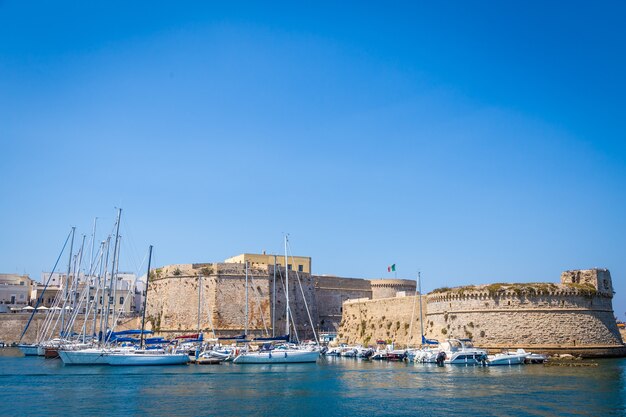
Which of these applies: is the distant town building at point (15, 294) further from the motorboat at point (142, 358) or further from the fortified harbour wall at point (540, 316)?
the fortified harbour wall at point (540, 316)

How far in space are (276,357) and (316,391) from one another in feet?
36.1

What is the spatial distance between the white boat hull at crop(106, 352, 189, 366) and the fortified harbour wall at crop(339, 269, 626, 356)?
14.8m

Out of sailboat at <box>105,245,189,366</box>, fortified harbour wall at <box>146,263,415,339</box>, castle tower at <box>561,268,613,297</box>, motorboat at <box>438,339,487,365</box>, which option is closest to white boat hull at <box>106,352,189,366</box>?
sailboat at <box>105,245,189,366</box>

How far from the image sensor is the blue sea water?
17.8 meters

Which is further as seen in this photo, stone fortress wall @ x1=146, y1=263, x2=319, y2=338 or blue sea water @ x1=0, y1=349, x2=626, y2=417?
stone fortress wall @ x1=146, y1=263, x2=319, y2=338

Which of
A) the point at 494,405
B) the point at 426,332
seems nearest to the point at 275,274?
the point at 426,332

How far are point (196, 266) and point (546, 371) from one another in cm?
2667

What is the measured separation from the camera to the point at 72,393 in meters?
21.2

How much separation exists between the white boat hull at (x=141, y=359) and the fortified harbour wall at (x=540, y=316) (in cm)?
1478

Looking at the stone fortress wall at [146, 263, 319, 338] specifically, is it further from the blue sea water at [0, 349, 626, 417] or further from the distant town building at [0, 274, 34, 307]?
the distant town building at [0, 274, 34, 307]

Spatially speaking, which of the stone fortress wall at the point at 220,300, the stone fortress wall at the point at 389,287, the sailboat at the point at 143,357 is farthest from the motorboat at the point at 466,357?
the stone fortress wall at the point at 389,287

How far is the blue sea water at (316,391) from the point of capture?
58.4 ft

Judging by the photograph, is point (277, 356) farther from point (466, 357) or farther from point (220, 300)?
point (220, 300)

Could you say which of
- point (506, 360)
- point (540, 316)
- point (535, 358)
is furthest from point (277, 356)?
point (540, 316)
